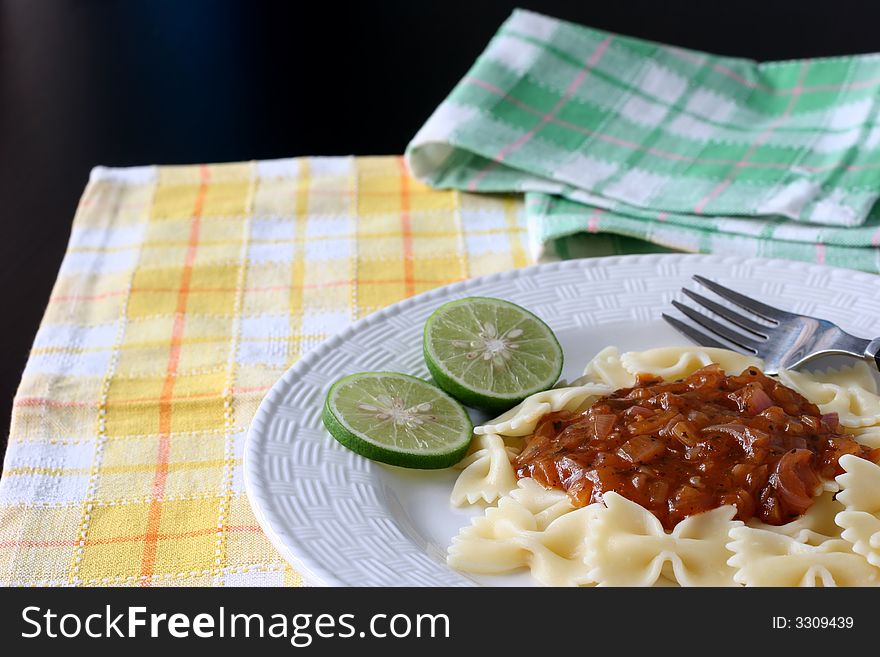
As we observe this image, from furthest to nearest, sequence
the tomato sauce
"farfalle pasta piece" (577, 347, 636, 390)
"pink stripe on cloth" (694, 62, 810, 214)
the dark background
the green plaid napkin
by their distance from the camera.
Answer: the dark background, "pink stripe on cloth" (694, 62, 810, 214), the green plaid napkin, "farfalle pasta piece" (577, 347, 636, 390), the tomato sauce

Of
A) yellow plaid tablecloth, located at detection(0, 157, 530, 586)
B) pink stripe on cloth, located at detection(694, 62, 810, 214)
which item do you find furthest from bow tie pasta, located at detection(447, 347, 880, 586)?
pink stripe on cloth, located at detection(694, 62, 810, 214)

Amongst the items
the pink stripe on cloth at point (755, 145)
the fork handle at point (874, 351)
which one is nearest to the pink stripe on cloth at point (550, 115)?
the pink stripe on cloth at point (755, 145)

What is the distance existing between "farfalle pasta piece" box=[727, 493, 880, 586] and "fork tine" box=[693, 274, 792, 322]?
131 centimetres

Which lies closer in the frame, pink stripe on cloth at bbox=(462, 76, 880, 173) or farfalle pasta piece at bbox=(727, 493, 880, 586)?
farfalle pasta piece at bbox=(727, 493, 880, 586)

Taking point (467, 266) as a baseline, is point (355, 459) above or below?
above

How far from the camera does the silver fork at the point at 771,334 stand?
4.31 meters

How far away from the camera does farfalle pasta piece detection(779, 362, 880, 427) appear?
13.1 feet

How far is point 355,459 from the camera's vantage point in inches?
152

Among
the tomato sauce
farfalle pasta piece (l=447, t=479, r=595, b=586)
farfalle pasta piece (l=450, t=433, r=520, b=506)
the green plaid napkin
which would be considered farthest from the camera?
the green plaid napkin

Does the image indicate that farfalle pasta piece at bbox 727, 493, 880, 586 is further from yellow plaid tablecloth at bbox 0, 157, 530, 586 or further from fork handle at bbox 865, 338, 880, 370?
yellow plaid tablecloth at bbox 0, 157, 530, 586

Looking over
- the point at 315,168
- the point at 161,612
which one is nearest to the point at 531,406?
the point at 161,612

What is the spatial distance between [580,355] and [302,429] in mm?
1278

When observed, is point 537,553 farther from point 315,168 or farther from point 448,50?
point 448,50

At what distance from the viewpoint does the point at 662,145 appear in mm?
6188
